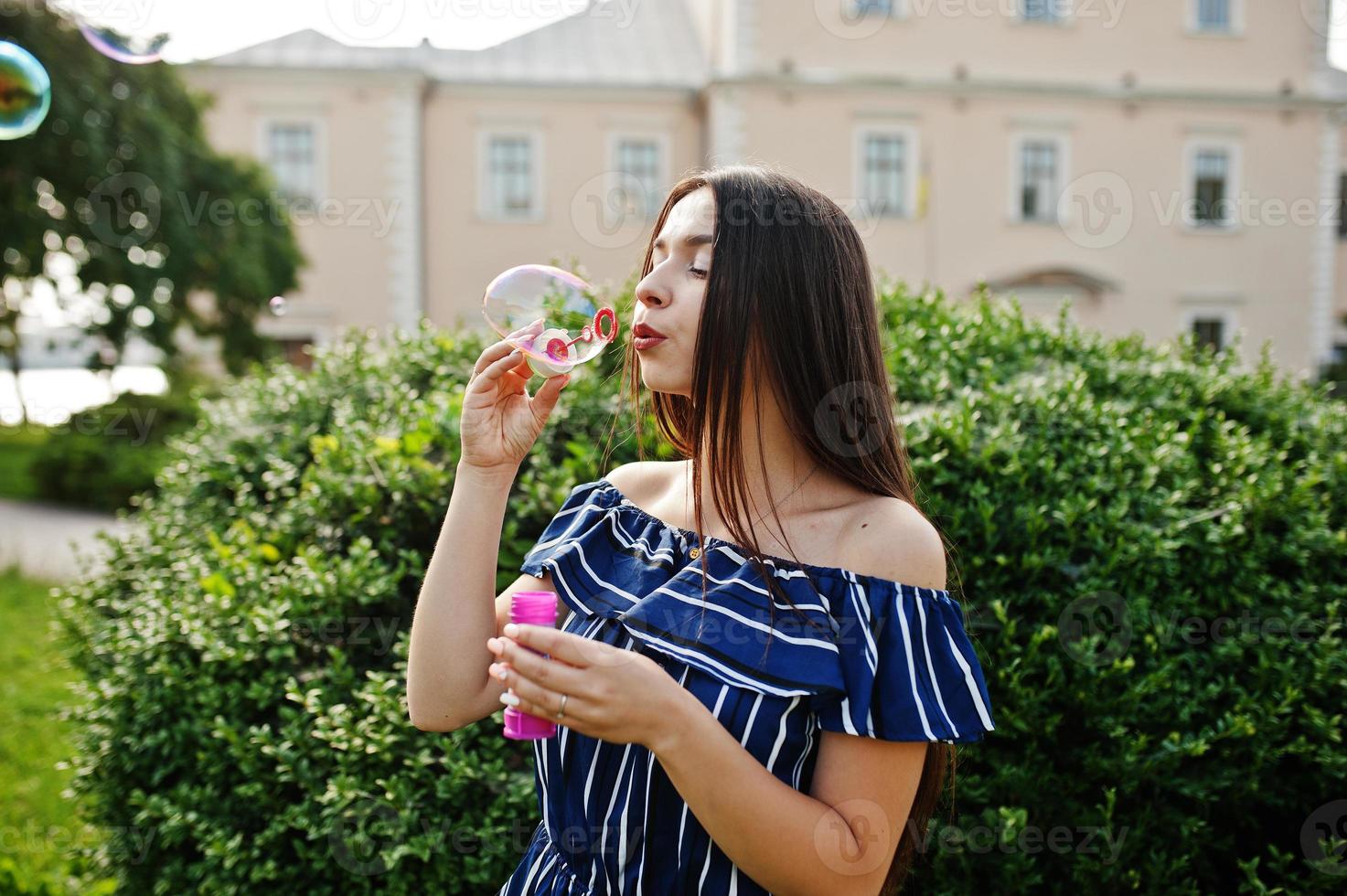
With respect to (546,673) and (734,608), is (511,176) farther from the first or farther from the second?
(546,673)

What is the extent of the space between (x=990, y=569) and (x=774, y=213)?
1294 millimetres

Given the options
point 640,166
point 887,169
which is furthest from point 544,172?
point 887,169

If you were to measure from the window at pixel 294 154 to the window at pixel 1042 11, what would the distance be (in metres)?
14.4

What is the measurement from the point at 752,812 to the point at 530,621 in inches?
15.9

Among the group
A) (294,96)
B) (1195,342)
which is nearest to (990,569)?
(1195,342)

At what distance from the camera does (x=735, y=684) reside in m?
1.51

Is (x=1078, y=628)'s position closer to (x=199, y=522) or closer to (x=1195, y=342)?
(x=1195, y=342)

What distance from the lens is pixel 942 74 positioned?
20.9 meters

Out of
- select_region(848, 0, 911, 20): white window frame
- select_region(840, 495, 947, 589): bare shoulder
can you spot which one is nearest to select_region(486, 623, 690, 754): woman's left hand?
select_region(840, 495, 947, 589): bare shoulder

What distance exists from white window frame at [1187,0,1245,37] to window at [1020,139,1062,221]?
12.8 feet

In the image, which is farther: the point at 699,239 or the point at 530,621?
the point at 699,239

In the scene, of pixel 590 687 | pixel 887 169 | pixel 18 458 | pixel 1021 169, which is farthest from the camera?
pixel 1021 169

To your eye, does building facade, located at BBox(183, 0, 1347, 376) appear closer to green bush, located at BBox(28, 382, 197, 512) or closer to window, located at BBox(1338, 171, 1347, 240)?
window, located at BBox(1338, 171, 1347, 240)

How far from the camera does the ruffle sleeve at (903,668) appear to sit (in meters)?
1.47
